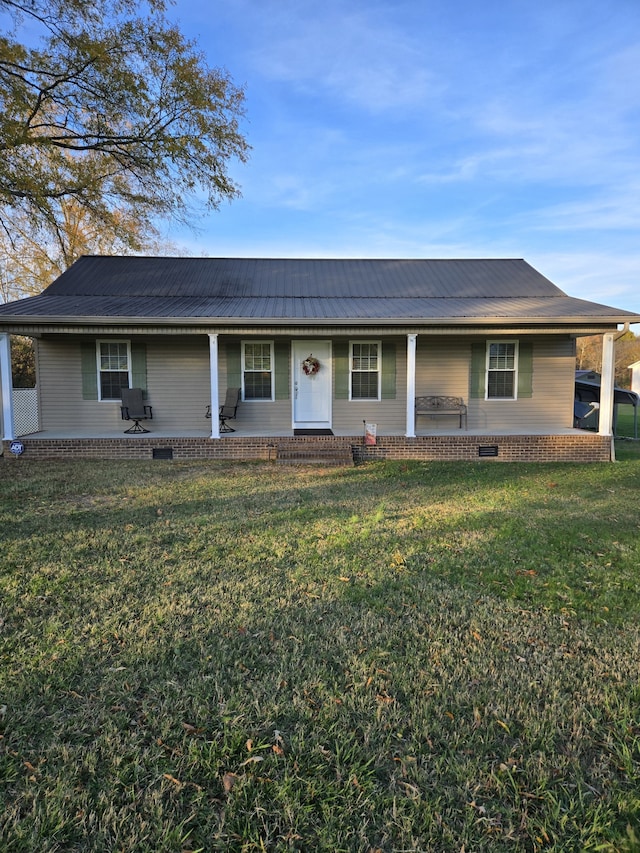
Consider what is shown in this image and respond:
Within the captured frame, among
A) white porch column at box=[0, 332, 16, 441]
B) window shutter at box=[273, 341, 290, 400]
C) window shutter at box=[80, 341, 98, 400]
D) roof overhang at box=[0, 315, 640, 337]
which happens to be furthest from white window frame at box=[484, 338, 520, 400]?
white porch column at box=[0, 332, 16, 441]

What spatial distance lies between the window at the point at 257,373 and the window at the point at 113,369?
2571 mm

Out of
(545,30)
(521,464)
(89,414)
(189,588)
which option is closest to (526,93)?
(545,30)

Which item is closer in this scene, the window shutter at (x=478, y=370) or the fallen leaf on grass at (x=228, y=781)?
the fallen leaf on grass at (x=228, y=781)

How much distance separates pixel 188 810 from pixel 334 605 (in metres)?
1.74

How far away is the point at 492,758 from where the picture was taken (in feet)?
6.79

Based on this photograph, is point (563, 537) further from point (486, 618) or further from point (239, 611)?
point (239, 611)

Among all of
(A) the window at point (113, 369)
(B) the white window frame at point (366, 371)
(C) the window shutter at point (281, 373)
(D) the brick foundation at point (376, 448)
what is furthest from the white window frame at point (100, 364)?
(B) the white window frame at point (366, 371)

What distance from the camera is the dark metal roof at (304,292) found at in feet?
30.9

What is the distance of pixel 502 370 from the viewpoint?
11266 millimetres

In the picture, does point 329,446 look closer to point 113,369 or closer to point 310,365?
point 310,365

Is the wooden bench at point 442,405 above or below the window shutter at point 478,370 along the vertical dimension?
below

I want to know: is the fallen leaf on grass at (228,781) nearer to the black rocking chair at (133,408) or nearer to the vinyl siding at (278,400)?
the vinyl siding at (278,400)

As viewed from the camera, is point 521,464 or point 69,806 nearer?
point 69,806

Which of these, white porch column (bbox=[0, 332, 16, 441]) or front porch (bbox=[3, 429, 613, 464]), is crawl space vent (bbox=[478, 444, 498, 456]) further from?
white porch column (bbox=[0, 332, 16, 441])
